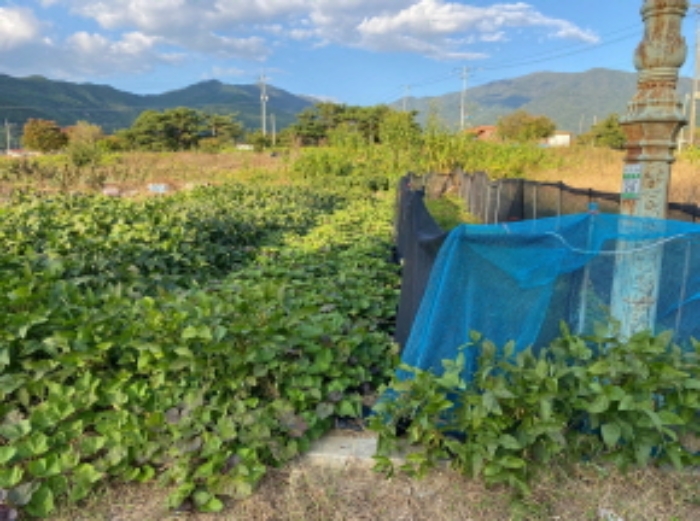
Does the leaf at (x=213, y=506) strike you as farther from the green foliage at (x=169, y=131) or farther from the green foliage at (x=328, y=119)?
the green foliage at (x=169, y=131)

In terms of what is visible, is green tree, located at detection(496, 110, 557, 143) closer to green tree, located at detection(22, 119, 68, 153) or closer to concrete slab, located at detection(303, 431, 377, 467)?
green tree, located at detection(22, 119, 68, 153)

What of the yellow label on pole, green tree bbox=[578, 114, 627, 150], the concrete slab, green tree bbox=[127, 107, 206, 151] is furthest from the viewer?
green tree bbox=[127, 107, 206, 151]

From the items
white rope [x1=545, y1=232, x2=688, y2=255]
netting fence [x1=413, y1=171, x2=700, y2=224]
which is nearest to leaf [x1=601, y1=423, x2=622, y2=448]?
white rope [x1=545, y1=232, x2=688, y2=255]

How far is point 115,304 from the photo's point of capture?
10.1 ft

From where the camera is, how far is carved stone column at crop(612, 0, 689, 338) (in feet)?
8.30

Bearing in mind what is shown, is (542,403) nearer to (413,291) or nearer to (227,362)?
(413,291)

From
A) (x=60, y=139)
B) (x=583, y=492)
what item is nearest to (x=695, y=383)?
(x=583, y=492)

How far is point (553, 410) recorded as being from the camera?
7.73 feet

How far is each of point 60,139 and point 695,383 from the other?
6871 centimetres

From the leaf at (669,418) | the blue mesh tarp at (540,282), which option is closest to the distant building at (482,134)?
the blue mesh tarp at (540,282)

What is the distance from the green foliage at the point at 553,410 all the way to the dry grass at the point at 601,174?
23.6 feet

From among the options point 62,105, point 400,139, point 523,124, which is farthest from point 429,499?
point 62,105

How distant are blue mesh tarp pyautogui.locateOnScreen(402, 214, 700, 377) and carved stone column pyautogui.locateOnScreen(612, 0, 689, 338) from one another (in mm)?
80

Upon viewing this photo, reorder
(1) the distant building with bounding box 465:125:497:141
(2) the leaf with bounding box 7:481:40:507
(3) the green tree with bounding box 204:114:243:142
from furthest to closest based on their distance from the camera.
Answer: (3) the green tree with bounding box 204:114:243:142 → (1) the distant building with bounding box 465:125:497:141 → (2) the leaf with bounding box 7:481:40:507
